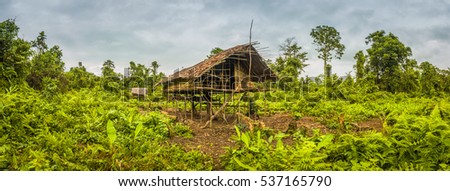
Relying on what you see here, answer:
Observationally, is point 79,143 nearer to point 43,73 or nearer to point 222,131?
point 222,131

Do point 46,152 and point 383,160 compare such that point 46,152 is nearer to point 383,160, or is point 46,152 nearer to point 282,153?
point 282,153

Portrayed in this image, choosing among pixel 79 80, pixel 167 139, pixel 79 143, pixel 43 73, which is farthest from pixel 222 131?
pixel 79 80

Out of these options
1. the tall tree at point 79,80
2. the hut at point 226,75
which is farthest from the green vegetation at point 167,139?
the tall tree at point 79,80

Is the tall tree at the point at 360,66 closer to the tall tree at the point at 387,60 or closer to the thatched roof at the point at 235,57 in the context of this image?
the tall tree at the point at 387,60

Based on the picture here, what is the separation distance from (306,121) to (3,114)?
1179 cm

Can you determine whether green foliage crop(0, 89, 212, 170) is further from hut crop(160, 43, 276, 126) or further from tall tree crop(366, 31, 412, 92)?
tall tree crop(366, 31, 412, 92)

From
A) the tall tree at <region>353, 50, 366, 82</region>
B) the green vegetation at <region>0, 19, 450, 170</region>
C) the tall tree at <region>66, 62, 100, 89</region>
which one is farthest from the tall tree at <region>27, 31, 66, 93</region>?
the tall tree at <region>353, 50, 366, 82</region>

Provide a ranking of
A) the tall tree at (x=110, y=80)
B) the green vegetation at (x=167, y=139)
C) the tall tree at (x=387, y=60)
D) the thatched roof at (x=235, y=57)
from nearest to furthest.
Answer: the green vegetation at (x=167, y=139)
the thatched roof at (x=235, y=57)
the tall tree at (x=387, y=60)
the tall tree at (x=110, y=80)

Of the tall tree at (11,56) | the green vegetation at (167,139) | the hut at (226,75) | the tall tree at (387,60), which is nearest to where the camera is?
the green vegetation at (167,139)

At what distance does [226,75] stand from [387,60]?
652 inches

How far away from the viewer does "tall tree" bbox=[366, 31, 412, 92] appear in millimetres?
24531

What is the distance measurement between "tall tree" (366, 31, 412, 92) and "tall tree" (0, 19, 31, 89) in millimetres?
24116

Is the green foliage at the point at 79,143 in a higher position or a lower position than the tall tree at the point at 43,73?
lower

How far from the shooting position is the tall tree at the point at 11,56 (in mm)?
12289
